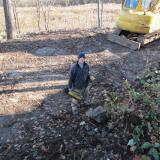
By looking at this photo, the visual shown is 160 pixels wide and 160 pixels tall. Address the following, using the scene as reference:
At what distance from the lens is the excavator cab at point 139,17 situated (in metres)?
10.0

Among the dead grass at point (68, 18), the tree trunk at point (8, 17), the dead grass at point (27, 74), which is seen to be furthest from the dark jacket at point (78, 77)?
the dead grass at point (68, 18)

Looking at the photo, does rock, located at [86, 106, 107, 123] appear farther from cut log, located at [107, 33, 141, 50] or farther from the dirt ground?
cut log, located at [107, 33, 141, 50]

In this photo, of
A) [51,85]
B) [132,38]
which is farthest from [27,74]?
[132,38]

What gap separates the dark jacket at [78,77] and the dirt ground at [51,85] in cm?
68

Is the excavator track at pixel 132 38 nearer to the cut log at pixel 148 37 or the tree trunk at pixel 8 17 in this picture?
the cut log at pixel 148 37

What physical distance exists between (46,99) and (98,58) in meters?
3.04

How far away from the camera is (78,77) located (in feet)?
19.4

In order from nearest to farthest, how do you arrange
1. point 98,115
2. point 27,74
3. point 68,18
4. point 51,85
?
1. point 98,115
2. point 51,85
3. point 27,74
4. point 68,18

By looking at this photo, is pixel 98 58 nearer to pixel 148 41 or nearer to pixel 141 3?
pixel 148 41

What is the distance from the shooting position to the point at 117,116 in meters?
5.65

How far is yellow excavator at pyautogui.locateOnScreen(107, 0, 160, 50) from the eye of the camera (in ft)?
32.9

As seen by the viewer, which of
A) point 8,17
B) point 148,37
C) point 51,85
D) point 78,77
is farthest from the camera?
point 8,17

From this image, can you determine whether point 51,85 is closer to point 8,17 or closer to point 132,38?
point 132,38

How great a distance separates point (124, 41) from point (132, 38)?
49 cm
